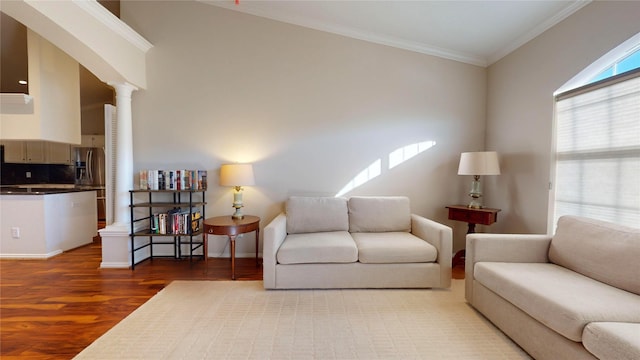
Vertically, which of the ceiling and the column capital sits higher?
the ceiling

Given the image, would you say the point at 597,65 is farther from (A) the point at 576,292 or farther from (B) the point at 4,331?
(B) the point at 4,331

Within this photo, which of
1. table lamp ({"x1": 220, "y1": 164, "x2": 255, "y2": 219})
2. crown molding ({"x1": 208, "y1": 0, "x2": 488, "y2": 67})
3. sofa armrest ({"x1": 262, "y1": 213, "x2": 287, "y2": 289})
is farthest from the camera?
crown molding ({"x1": 208, "y1": 0, "x2": 488, "y2": 67})

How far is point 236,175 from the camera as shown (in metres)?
3.10

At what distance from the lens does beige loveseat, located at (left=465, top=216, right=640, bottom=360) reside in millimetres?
1359

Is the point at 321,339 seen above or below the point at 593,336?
below

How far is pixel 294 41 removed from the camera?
3.48m

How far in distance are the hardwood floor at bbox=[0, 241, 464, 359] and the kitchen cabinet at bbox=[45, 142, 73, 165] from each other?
2831 millimetres

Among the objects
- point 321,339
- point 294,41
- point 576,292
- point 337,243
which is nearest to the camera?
point 576,292

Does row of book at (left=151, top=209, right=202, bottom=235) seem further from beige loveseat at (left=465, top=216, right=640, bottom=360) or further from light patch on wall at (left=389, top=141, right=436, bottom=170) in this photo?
beige loveseat at (left=465, top=216, right=640, bottom=360)

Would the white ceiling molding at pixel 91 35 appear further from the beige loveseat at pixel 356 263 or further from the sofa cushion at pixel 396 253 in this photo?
the sofa cushion at pixel 396 253

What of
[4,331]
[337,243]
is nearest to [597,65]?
[337,243]

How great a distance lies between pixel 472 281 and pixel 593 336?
39.0 inches

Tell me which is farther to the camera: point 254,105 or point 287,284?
point 254,105

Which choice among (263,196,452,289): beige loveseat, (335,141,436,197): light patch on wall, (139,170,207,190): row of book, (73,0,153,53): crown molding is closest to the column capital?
(73,0,153,53): crown molding
